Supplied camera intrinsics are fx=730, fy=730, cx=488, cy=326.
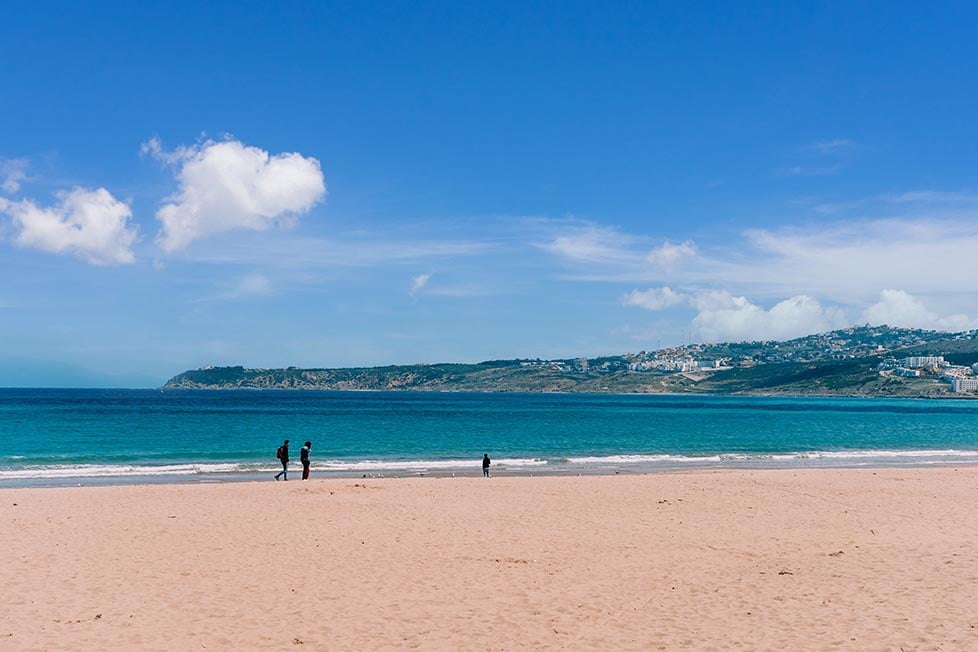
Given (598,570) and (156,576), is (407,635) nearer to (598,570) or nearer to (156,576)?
(598,570)

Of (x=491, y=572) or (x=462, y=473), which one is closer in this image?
(x=491, y=572)

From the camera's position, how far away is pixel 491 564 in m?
15.7

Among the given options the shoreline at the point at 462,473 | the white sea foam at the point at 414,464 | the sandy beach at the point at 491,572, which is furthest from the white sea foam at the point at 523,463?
the sandy beach at the point at 491,572

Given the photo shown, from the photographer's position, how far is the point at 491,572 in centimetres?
1498

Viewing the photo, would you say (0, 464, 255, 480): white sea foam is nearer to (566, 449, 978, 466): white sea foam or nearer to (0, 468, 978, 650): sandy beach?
(0, 468, 978, 650): sandy beach

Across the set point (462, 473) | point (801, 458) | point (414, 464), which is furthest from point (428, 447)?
point (801, 458)

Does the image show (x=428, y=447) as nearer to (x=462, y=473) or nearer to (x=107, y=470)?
(x=462, y=473)

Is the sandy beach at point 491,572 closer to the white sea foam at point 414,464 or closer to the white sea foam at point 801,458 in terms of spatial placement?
the white sea foam at point 414,464

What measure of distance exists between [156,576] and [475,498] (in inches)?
516

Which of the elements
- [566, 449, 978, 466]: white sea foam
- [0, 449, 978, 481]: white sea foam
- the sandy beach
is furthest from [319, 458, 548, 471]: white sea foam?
the sandy beach

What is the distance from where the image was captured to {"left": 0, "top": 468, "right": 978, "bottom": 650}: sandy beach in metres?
11.2

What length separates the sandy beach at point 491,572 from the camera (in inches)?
440

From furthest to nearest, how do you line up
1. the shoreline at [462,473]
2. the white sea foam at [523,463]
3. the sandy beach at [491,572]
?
the white sea foam at [523,463], the shoreline at [462,473], the sandy beach at [491,572]

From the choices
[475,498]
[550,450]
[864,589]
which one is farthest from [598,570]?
[550,450]
